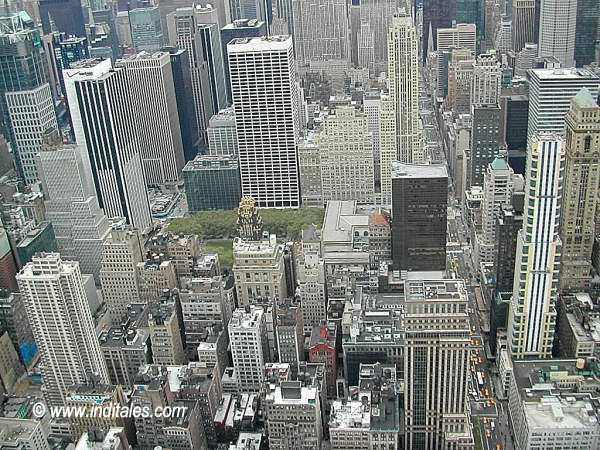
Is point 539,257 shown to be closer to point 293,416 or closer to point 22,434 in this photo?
point 293,416

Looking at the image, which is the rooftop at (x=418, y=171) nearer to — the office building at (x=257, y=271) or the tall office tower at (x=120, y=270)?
the office building at (x=257, y=271)

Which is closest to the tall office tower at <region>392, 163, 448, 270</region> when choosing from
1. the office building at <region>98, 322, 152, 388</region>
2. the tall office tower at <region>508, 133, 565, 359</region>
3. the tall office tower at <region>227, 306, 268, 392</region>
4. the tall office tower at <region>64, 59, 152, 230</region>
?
the tall office tower at <region>508, 133, 565, 359</region>

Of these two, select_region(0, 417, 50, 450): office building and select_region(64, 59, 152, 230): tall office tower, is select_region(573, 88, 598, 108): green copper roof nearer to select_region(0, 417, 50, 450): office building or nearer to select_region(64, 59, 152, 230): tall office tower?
select_region(64, 59, 152, 230): tall office tower

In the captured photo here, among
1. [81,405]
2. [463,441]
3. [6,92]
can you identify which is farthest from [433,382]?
[6,92]

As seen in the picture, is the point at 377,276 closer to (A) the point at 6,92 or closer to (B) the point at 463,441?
(B) the point at 463,441

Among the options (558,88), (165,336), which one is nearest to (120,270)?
(165,336)

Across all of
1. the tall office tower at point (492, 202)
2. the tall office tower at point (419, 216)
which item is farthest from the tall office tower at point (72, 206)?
the tall office tower at point (492, 202)
